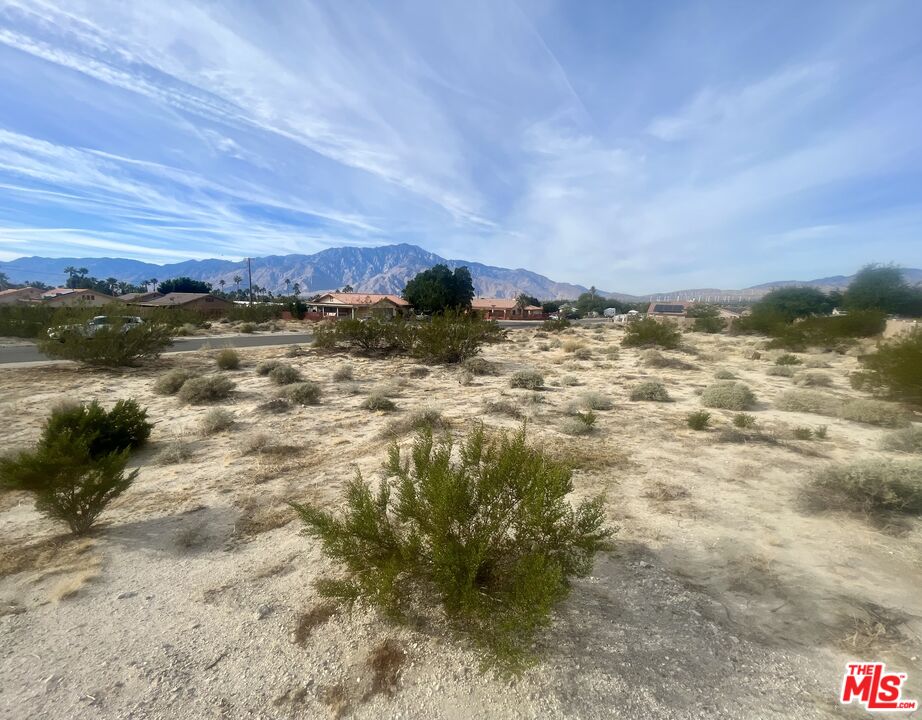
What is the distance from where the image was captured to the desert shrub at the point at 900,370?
33.1 ft

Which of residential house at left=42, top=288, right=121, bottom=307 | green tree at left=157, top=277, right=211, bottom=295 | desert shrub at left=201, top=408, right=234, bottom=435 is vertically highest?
green tree at left=157, top=277, right=211, bottom=295

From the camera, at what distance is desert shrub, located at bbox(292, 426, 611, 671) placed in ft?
9.36

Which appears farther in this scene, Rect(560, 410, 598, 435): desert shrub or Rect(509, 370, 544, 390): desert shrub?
Rect(509, 370, 544, 390): desert shrub

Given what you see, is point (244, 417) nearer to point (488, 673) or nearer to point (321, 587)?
point (321, 587)

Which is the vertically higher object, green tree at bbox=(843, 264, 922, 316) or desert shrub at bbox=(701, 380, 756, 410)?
green tree at bbox=(843, 264, 922, 316)

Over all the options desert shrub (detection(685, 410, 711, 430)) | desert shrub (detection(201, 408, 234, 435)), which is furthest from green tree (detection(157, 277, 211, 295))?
desert shrub (detection(685, 410, 711, 430))

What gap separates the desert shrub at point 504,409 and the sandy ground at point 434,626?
2474 millimetres

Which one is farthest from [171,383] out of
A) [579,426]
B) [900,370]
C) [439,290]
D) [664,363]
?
[439,290]

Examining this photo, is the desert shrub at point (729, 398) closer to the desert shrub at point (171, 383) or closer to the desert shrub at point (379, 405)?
the desert shrub at point (379, 405)

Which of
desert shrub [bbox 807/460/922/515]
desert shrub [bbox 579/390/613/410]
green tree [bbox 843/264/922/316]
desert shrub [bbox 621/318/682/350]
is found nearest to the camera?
desert shrub [bbox 807/460/922/515]

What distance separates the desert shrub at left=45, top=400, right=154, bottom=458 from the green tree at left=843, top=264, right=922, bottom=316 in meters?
59.1

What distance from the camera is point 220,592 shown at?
3.58m

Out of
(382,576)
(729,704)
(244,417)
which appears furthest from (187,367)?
(729,704)

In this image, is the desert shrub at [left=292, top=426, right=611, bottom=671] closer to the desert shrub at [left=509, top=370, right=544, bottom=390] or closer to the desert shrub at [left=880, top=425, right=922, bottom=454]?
the desert shrub at [left=880, top=425, right=922, bottom=454]
